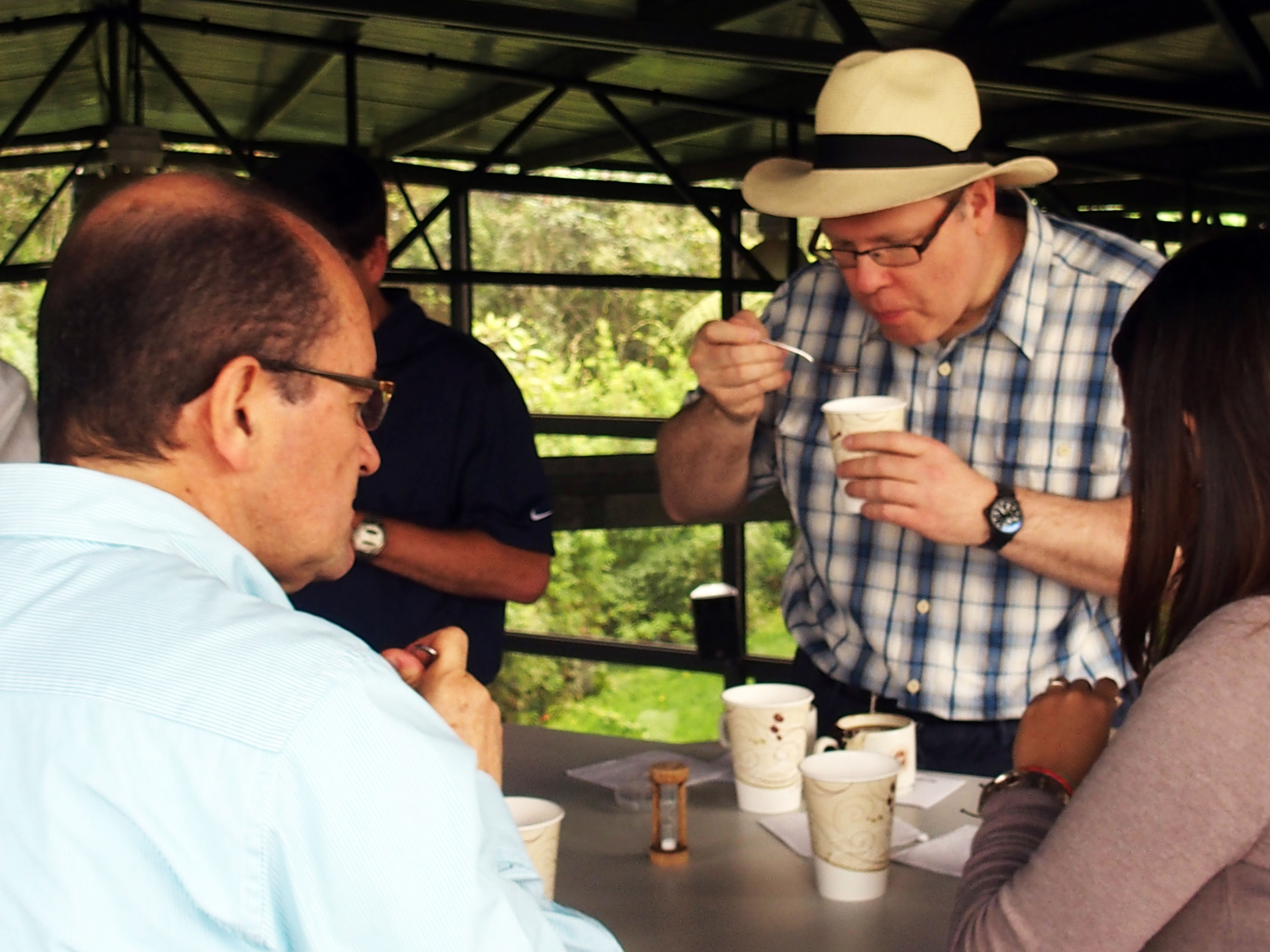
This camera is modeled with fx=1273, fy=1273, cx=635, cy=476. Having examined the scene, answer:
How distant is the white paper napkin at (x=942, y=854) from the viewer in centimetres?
175

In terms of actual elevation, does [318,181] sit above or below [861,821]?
above

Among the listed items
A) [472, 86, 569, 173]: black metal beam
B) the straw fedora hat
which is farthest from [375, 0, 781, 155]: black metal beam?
the straw fedora hat

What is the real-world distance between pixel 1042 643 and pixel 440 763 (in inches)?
62.1

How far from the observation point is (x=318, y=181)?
281cm

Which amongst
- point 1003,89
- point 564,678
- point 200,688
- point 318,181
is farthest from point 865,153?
point 564,678

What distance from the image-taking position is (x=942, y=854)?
179cm

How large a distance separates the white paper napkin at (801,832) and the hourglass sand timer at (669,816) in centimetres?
15

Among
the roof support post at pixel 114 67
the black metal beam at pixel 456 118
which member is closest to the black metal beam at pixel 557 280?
the black metal beam at pixel 456 118

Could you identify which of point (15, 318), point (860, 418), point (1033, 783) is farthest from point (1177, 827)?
point (15, 318)

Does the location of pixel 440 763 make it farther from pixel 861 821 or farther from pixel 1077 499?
pixel 1077 499

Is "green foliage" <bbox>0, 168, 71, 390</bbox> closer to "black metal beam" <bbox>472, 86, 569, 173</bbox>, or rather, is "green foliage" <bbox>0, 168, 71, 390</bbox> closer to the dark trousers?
"black metal beam" <bbox>472, 86, 569, 173</bbox>

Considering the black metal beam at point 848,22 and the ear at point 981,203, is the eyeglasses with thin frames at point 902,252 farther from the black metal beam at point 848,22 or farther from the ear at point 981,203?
the black metal beam at point 848,22

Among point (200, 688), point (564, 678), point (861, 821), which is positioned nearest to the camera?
point (200, 688)

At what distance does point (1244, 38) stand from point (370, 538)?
3.34 m
